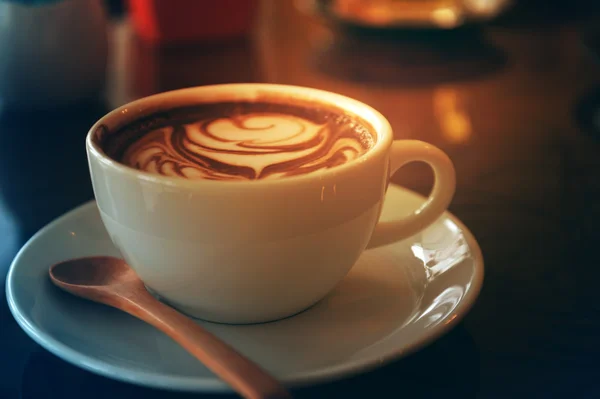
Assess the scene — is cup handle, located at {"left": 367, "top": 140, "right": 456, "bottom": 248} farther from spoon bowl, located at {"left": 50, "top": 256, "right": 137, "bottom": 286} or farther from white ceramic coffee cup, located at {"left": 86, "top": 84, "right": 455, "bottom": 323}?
spoon bowl, located at {"left": 50, "top": 256, "right": 137, "bottom": 286}

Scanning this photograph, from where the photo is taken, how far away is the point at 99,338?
0.54 m

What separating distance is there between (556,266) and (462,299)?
0.61ft

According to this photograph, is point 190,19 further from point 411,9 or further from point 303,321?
point 303,321

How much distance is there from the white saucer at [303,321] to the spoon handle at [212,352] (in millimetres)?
15

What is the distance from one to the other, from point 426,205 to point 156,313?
282mm

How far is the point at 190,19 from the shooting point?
4.94 ft

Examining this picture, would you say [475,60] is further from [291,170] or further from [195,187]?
[195,187]

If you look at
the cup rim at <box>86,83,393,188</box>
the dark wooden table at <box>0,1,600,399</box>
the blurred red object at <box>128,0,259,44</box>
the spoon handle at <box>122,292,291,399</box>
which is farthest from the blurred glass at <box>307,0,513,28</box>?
the spoon handle at <box>122,292,291,399</box>

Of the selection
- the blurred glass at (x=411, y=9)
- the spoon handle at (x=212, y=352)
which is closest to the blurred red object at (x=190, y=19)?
the blurred glass at (x=411, y=9)

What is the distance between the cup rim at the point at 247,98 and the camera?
500mm

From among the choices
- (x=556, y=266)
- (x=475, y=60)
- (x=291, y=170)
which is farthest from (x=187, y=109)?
(x=475, y=60)

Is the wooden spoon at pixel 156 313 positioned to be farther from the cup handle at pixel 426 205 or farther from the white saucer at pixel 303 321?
the cup handle at pixel 426 205

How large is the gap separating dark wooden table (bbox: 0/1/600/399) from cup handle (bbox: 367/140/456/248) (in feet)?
0.30

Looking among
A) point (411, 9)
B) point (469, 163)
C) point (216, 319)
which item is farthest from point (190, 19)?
point (216, 319)
